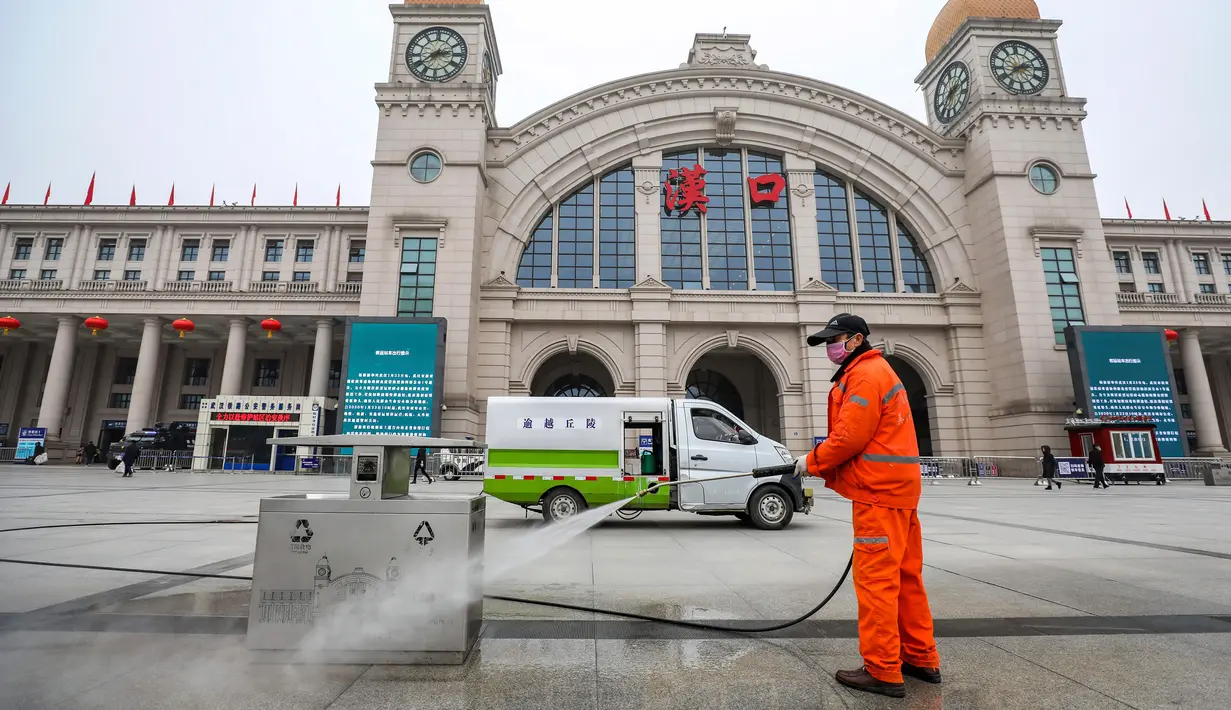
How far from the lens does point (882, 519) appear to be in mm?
3305

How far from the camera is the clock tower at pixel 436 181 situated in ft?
89.4

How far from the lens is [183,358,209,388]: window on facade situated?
42.3 metres

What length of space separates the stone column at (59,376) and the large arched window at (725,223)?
119 ft

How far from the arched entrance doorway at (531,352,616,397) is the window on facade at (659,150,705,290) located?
724 centimetres

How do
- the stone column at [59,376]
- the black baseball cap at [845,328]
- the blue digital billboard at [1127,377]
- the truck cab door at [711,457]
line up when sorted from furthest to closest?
the stone column at [59,376]
the blue digital billboard at [1127,377]
the truck cab door at [711,457]
the black baseball cap at [845,328]

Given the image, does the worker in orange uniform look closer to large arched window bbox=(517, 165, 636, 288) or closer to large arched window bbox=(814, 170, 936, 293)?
large arched window bbox=(517, 165, 636, 288)

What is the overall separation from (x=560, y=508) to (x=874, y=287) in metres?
27.0

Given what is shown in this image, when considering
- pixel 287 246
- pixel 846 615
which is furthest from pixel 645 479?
pixel 287 246

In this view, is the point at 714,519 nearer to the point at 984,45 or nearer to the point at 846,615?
the point at 846,615

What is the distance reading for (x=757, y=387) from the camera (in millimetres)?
35375

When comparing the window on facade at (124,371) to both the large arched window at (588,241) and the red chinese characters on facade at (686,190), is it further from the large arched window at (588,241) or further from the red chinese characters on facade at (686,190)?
the red chinese characters on facade at (686,190)

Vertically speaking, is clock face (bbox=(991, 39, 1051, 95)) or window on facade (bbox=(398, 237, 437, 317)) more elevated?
clock face (bbox=(991, 39, 1051, 95))

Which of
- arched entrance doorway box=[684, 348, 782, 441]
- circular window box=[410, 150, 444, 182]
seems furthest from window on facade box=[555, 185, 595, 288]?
arched entrance doorway box=[684, 348, 782, 441]

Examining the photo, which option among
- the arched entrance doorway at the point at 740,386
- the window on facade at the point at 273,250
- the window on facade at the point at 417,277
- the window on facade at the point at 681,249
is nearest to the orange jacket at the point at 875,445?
the window on facade at the point at 417,277
